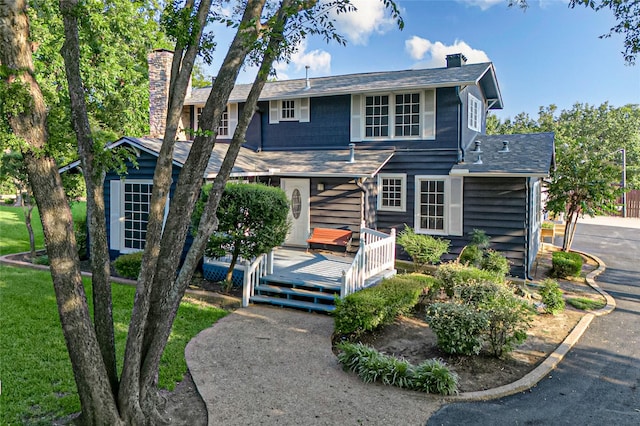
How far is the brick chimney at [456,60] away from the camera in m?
14.6

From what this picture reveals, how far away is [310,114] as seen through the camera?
49.0ft

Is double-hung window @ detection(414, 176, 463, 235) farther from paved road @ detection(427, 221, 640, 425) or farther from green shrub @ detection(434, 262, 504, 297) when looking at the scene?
paved road @ detection(427, 221, 640, 425)

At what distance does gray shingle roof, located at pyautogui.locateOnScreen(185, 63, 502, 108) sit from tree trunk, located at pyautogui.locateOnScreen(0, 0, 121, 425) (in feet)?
34.3

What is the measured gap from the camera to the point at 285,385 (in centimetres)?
586

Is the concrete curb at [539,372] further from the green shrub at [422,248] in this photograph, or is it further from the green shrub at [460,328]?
the green shrub at [422,248]

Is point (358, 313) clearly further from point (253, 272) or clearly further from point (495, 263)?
point (495, 263)

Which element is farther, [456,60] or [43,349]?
[456,60]

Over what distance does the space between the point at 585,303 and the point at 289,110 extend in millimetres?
10244

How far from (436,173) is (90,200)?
10213 millimetres

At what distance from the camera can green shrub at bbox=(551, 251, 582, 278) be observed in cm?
1222

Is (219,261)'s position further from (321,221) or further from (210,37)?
(210,37)

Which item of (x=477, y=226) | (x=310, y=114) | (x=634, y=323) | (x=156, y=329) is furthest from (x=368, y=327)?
(x=310, y=114)

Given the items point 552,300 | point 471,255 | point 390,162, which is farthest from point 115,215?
point 552,300

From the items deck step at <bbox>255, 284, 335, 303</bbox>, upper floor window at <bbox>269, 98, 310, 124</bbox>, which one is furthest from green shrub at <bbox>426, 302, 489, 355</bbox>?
upper floor window at <bbox>269, 98, 310, 124</bbox>
